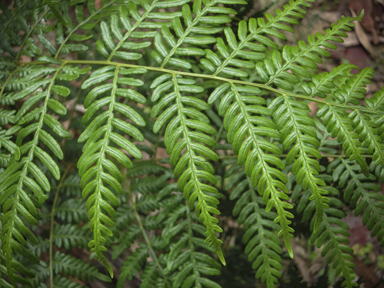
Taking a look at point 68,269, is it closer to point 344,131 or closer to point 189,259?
point 189,259

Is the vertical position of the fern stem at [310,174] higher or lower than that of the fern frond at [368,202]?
higher

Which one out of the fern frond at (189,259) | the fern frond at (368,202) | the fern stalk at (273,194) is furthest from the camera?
the fern frond at (189,259)

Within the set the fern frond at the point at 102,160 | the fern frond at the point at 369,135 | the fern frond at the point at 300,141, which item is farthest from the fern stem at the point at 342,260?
the fern frond at the point at 102,160

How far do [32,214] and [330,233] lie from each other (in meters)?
1.37

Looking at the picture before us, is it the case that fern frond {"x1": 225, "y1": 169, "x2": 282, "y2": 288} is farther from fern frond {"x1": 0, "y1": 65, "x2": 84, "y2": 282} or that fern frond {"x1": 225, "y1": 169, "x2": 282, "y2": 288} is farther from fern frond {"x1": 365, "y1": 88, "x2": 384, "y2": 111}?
fern frond {"x1": 0, "y1": 65, "x2": 84, "y2": 282}

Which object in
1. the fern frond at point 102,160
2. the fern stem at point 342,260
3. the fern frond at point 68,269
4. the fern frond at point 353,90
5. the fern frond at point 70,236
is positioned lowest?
the fern stem at point 342,260

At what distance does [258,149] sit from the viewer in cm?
111

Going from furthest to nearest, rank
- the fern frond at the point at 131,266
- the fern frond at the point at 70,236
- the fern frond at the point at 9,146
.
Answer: the fern frond at the point at 70,236
the fern frond at the point at 131,266
the fern frond at the point at 9,146

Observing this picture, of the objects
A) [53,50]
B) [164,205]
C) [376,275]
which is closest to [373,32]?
[376,275]

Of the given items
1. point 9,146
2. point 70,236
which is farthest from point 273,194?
point 70,236

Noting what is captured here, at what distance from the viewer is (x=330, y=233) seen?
1343mm

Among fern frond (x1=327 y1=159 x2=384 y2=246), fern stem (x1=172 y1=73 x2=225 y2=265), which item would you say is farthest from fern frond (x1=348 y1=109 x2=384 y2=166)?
fern stem (x1=172 y1=73 x2=225 y2=265)

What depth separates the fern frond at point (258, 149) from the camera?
106 centimetres

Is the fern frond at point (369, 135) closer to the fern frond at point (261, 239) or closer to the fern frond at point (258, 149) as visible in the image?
the fern frond at point (258, 149)
